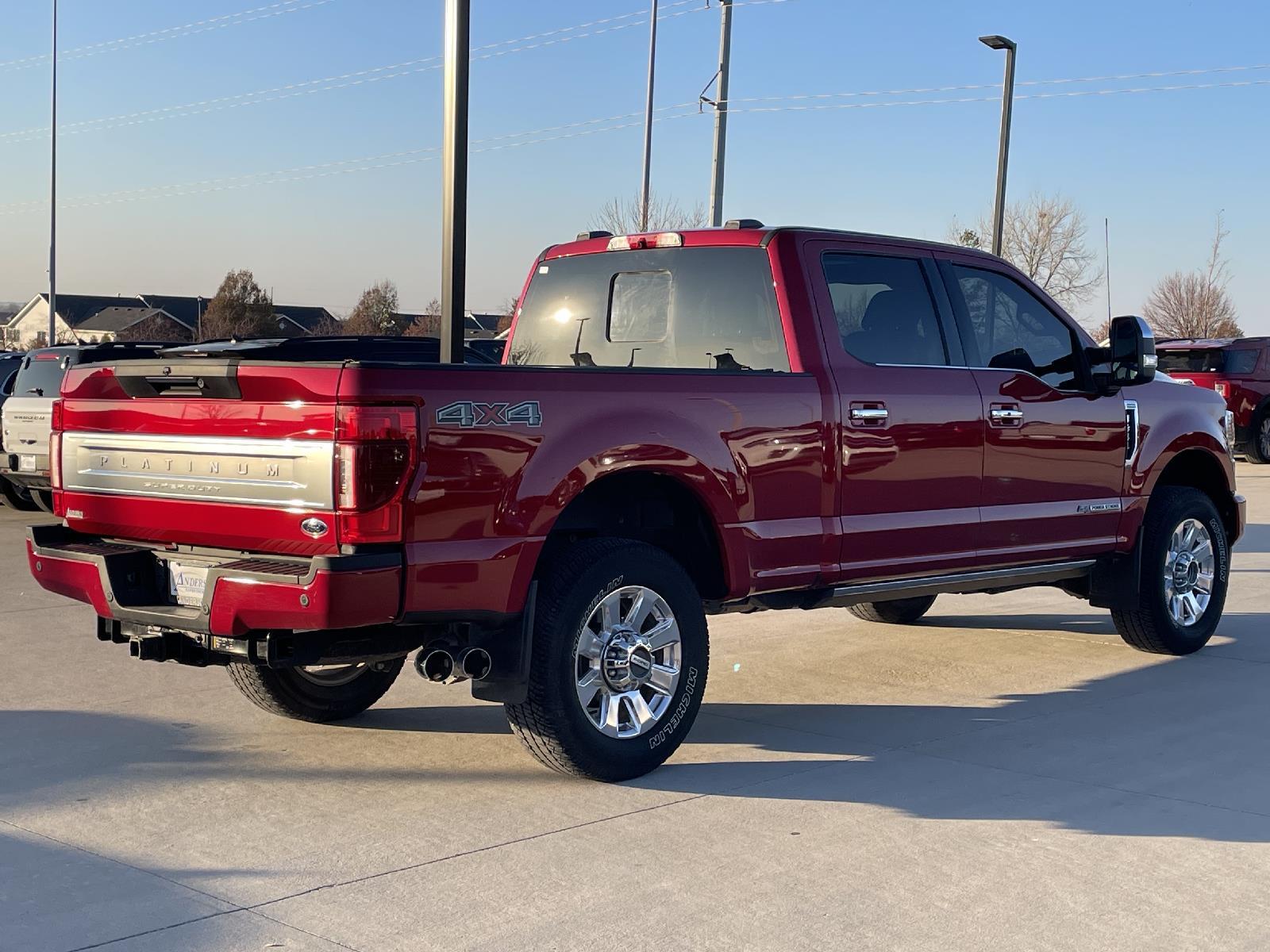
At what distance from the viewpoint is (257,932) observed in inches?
159

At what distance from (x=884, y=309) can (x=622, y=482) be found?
1.70 metres

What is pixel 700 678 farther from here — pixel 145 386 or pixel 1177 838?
pixel 145 386

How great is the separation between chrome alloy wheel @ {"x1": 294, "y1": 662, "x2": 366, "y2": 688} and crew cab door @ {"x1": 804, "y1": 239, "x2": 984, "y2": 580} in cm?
218

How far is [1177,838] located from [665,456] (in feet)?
7.35

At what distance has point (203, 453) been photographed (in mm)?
5305

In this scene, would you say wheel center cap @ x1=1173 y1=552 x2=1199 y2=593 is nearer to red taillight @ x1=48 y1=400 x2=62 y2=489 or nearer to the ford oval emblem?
the ford oval emblem

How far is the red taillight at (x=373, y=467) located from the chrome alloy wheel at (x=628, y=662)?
38.8 inches

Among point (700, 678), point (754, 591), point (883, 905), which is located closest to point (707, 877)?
point (883, 905)

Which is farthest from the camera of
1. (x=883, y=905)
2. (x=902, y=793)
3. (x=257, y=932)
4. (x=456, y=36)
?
(x=456, y=36)

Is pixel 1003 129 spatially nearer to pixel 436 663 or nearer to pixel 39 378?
pixel 39 378

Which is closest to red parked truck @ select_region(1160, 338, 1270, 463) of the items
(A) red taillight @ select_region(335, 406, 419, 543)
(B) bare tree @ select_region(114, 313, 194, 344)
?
(A) red taillight @ select_region(335, 406, 419, 543)

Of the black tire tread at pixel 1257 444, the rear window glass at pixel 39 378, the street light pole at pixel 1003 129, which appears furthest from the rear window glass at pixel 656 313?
the black tire tread at pixel 1257 444

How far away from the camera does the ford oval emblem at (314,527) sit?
16.3 feet

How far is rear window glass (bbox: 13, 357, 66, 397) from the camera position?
45.4ft
